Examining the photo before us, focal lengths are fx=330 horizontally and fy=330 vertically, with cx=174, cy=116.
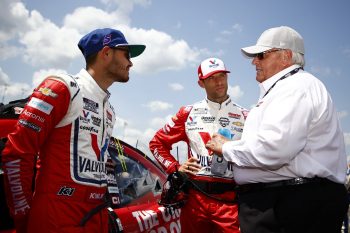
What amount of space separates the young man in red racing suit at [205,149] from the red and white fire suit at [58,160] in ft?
4.03

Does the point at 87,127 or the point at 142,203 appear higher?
the point at 87,127

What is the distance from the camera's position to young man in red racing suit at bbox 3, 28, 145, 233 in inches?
74.9

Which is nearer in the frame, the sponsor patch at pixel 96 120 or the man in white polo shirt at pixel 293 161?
the man in white polo shirt at pixel 293 161

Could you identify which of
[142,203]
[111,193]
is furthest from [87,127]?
[142,203]

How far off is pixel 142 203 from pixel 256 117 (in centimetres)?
176

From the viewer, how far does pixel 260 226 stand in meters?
1.99

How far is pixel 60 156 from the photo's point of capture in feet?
6.72

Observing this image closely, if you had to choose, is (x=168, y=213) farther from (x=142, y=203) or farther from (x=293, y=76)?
(x=293, y=76)

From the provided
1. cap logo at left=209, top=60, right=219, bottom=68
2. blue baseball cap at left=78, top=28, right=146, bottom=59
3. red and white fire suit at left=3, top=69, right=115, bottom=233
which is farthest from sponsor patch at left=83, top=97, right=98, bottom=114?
cap logo at left=209, top=60, right=219, bottom=68

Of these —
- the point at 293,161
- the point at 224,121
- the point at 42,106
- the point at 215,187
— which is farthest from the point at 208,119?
the point at 42,106

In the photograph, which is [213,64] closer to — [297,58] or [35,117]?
[297,58]

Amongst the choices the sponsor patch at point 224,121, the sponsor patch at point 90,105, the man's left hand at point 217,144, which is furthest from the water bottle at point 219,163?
the sponsor patch at point 90,105

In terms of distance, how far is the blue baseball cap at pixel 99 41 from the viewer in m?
2.47

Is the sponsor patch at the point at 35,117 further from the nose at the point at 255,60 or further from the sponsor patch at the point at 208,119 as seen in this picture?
the sponsor patch at the point at 208,119
